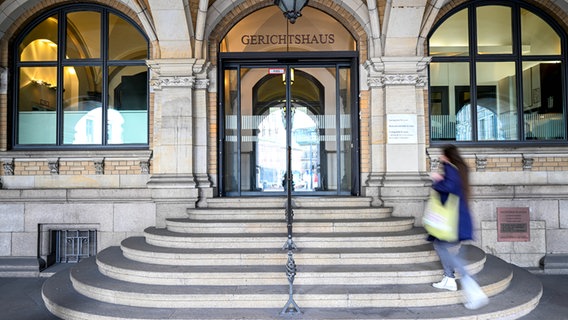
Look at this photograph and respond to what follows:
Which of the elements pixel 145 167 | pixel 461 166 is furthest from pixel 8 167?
pixel 461 166

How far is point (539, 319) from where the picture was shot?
5.21 meters

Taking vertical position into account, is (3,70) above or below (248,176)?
above

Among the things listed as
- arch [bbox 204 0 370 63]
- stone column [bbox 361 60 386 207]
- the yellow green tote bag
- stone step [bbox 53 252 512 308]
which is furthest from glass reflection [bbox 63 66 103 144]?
the yellow green tote bag

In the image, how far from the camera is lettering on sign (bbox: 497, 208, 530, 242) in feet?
26.5

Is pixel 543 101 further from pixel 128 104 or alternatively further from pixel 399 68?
pixel 128 104

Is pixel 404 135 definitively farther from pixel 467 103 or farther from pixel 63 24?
pixel 63 24

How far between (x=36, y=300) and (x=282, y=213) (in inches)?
156

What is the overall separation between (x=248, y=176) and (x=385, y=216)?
3.07 m

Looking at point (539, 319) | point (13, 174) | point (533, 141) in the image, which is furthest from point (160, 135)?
point (533, 141)

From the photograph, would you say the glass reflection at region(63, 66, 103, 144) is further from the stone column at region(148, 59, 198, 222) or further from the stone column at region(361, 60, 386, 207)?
the stone column at region(361, 60, 386, 207)

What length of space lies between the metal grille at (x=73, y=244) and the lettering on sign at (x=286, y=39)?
4967mm

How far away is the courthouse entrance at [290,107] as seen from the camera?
29.3 ft

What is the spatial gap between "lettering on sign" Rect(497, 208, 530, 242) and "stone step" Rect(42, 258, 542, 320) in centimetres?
257

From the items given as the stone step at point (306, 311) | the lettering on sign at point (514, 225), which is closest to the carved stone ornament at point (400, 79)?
the lettering on sign at point (514, 225)
